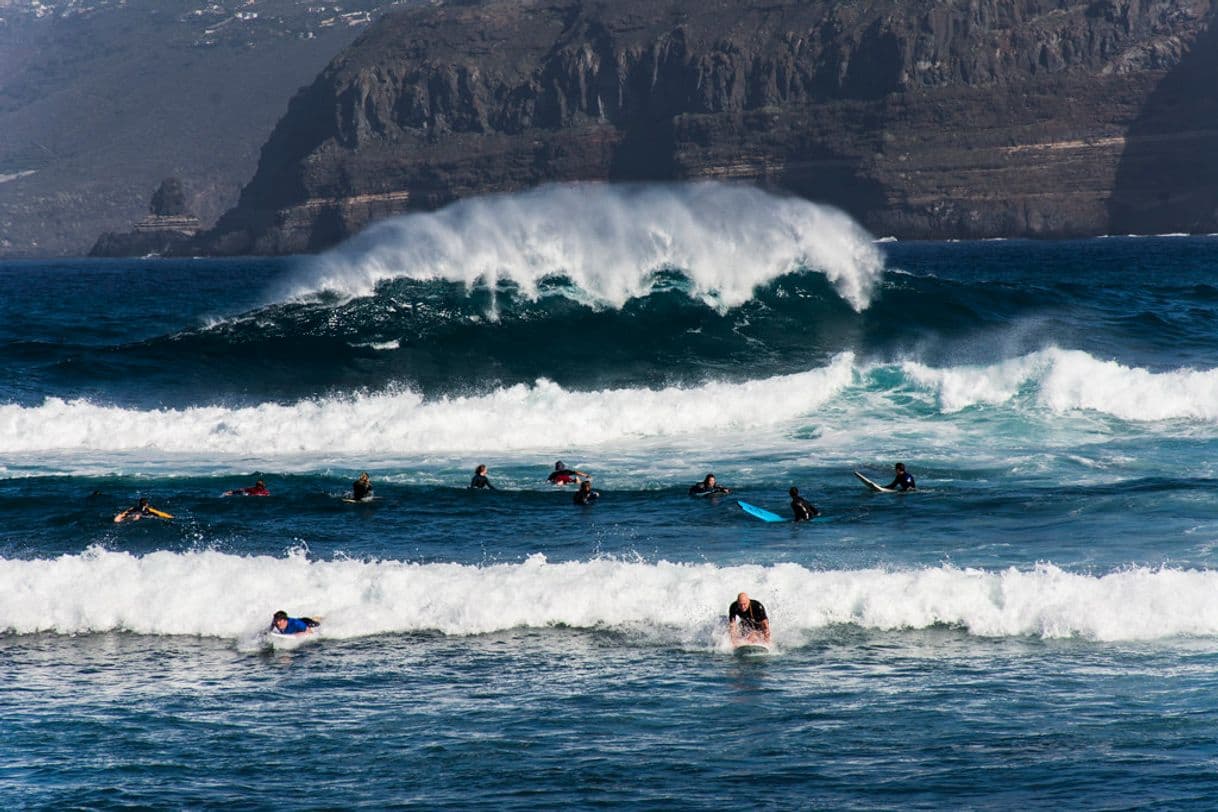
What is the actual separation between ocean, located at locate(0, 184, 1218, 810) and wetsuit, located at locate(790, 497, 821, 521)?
2.25 feet

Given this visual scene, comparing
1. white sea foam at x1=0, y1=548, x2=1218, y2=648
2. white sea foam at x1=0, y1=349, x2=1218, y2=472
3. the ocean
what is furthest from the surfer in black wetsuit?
white sea foam at x1=0, y1=349, x2=1218, y2=472

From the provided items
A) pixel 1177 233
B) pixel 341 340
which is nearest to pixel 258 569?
pixel 341 340

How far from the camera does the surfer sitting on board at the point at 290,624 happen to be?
604 inches

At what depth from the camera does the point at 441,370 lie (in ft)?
113

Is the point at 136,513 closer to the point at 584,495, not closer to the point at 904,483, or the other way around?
the point at 584,495

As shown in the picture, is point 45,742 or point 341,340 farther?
point 341,340

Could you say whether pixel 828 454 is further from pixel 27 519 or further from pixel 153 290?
pixel 153 290

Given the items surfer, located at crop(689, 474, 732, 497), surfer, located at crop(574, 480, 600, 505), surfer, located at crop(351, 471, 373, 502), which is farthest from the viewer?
surfer, located at crop(351, 471, 373, 502)

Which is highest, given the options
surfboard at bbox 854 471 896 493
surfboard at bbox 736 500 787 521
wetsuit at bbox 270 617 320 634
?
surfboard at bbox 854 471 896 493

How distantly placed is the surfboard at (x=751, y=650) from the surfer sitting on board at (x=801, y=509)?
19.3 feet

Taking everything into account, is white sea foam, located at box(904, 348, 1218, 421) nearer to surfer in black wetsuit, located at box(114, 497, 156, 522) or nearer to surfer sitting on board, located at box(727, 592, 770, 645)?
surfer sitting on board, located at box(727, 592, 770, 645)

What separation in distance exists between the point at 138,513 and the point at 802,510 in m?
9.92

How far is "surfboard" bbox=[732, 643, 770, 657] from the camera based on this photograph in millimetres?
14547

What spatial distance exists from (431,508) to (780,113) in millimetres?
169361
